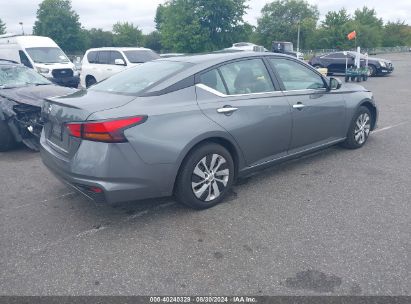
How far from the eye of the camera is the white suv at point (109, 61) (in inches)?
508

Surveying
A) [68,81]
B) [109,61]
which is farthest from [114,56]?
[68,81]

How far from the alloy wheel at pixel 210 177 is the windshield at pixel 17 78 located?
440cm

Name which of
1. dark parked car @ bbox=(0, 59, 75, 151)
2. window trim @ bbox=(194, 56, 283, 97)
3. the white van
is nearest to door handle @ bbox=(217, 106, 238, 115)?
window trim @ bbox=(194, 56, 283, 97)

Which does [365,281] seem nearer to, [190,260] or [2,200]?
[190,260]

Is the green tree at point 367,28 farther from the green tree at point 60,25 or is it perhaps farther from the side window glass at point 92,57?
the side window glass at point 92,57

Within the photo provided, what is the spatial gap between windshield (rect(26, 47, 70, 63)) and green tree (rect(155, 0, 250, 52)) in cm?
2252

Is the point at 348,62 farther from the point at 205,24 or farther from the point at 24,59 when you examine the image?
the point at 205,24

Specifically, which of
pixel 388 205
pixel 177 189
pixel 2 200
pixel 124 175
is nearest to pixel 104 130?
pixel 124 175

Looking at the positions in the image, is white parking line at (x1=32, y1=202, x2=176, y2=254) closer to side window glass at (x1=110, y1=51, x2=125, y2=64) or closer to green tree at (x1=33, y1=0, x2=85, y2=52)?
side window glass at (x1=110, y1=51, x2=125, y2=64)

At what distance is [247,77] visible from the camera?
411 cm

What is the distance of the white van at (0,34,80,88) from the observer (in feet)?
44.8

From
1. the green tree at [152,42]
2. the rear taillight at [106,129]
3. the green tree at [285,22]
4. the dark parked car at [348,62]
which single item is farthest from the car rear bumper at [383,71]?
the green tree at [152,42]

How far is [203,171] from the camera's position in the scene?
3.68 m

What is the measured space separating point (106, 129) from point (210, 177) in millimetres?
1199
